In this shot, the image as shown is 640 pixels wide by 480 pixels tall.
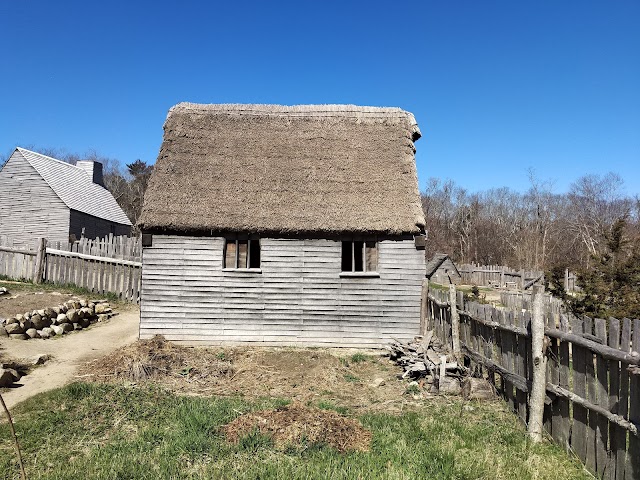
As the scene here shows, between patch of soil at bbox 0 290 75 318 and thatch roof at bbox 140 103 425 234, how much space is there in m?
5.39

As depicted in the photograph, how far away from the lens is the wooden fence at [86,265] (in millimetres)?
17188

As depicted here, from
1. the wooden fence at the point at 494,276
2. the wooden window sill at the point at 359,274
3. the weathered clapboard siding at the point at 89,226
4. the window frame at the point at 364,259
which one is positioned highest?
the weathered clapboard siding at the point at 89,226

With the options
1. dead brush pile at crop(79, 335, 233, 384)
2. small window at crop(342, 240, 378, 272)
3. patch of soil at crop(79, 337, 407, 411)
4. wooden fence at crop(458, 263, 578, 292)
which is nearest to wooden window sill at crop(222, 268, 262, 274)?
patch of soil at crop(79, 337, 407, 411)

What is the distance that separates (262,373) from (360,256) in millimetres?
4526

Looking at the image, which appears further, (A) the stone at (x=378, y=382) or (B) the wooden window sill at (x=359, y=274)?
(B) the wooden window sill at (x=359, y=274)

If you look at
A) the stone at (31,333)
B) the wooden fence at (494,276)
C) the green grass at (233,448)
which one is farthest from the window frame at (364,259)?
the wooden fence at (494,276)

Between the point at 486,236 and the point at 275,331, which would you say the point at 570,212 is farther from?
the point at 275,331

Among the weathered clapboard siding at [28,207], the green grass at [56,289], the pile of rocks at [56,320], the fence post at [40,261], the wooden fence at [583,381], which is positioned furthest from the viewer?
the weathered clapboard siding at [28,207]

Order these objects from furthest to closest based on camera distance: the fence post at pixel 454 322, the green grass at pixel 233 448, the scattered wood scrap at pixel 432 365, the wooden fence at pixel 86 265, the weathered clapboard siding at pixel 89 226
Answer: the weathered clapboard siding at pixel 89 226 < the wooden fence at pixel 86 265 < the fence post at pixel 454 322 < the scattered wood scrap at pixel 432 365 < the green grass at pixel 233 448

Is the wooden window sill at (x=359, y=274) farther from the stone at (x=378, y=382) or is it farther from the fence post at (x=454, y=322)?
the stone at (x=378, y=382)

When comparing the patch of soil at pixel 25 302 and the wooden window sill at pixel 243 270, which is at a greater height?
the wooden window sill at pixel 243 270

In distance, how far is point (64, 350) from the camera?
36.1 feet

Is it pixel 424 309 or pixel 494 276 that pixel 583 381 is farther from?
pixel 494 276

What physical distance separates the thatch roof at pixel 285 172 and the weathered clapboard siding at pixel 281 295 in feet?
2.18
